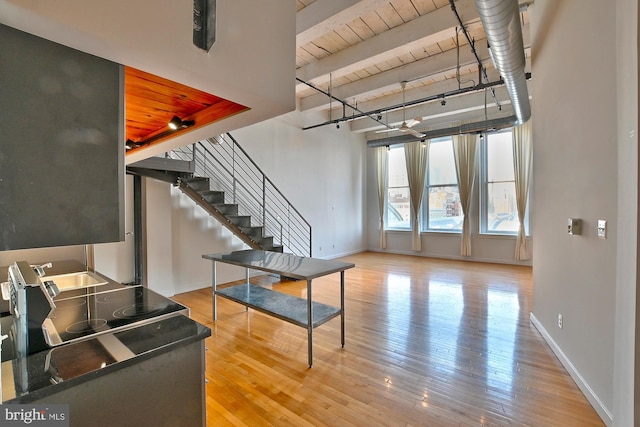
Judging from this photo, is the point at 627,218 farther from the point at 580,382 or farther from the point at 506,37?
the point at 506,37

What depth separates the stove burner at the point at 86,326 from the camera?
143 cm

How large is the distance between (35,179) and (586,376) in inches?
139

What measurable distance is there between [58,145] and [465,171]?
8.04 metres

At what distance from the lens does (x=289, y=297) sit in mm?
3686

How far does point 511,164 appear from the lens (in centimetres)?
717

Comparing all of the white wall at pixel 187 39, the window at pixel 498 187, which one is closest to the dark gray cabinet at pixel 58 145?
the white wall at pixel 187 39

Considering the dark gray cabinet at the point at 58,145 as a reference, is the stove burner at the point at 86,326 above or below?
below

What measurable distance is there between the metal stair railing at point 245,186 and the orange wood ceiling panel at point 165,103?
2337 millimetres

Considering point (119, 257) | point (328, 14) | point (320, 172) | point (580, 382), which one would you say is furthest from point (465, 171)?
point (119, 257)

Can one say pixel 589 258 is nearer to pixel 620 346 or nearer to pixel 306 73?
pixel 620 346

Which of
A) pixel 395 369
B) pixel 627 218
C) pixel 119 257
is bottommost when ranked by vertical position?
pixel 395 369

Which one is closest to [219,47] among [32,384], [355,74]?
[32,384]

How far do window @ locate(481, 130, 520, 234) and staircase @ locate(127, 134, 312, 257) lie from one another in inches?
184

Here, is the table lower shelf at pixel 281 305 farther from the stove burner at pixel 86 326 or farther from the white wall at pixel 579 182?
the white wall at pixel 579 182
